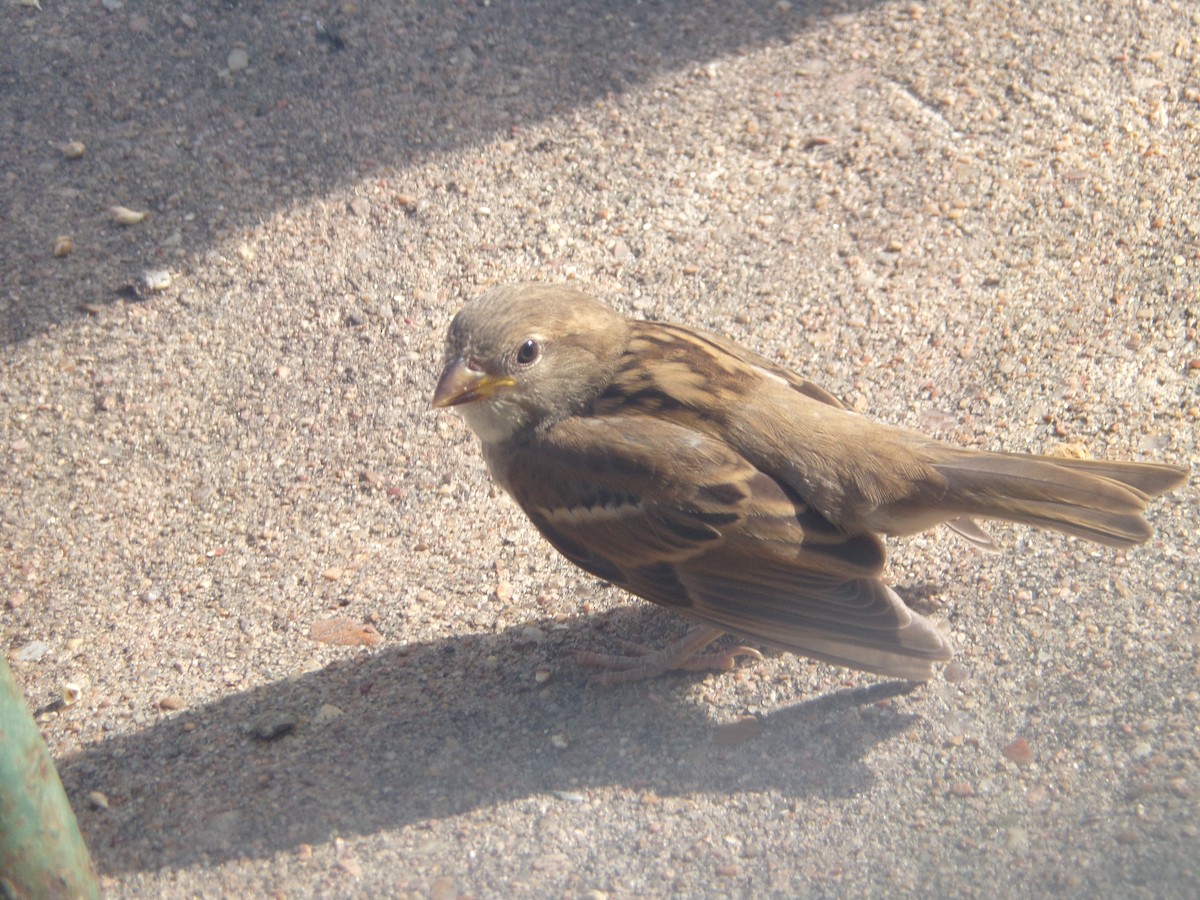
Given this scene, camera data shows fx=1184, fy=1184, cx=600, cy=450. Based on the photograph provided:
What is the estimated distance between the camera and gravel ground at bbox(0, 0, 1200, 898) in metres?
3.18

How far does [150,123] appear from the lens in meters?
5.48

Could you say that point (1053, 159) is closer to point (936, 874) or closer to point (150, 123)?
point (936, 874)

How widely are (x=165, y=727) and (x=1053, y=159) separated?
4153mm

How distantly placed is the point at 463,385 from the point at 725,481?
0.88m

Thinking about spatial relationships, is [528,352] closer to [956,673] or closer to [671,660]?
[671,660]

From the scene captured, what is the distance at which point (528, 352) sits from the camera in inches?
147

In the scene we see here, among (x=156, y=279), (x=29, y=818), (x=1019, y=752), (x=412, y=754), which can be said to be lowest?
(x=412, y=754)

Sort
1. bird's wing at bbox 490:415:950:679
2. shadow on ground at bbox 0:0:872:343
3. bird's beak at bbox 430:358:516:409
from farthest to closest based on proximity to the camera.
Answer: shadow on ground at bbox 0:0:872:343, bird's beak at bbox 430:358:516:409, bird's wing at bbox 490:415:950:679

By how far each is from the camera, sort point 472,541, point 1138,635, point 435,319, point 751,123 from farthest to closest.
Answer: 1. point 751,123
2. point 435,319
3. point 472,541
4. point 1138,635

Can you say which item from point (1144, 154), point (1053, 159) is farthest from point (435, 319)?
point (1144, 154)

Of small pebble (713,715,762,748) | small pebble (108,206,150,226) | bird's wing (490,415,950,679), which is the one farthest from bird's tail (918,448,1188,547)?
small pebble (108,206,150,226)

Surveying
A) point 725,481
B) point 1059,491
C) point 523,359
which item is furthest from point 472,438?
point 1059,491

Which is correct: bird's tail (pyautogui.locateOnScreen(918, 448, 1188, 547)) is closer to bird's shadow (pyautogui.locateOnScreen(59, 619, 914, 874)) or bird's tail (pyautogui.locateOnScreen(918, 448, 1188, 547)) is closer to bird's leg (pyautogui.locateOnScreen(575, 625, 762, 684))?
bird's shadow (pyautogui.locateOnScreen(59, 619, 914, 874))

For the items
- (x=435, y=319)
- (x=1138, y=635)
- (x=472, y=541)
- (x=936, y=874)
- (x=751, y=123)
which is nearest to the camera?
(x=936, y=874)
